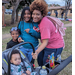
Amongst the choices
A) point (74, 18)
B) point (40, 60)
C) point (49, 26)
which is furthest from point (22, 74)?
point (74, 18)

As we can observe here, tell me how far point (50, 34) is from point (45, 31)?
0.20 meters

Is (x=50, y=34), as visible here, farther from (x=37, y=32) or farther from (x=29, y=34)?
(x=29, y=34)

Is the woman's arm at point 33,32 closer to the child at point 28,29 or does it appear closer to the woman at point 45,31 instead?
the child at point 28,29

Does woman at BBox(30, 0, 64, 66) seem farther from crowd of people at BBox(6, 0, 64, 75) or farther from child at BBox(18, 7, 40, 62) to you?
child at BBox(18, 7, 40, 62)

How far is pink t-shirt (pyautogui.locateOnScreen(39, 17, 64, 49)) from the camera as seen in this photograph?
5.62 feet

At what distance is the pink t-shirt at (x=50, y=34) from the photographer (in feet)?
5.62

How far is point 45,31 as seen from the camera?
171 cm

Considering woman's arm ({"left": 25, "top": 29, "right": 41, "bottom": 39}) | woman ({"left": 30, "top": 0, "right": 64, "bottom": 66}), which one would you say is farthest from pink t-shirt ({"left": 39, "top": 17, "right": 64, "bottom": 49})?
woman's arm ({"left": 25, "top": 29, "right": 41, "bottom": 39})

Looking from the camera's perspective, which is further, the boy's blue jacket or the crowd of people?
the boy's blue jacket

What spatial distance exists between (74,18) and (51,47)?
1050mm

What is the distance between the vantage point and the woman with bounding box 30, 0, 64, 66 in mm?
1730

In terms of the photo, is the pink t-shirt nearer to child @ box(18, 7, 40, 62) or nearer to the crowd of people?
the crowd of people

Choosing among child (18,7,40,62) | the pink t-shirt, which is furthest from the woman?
child (18,7,40,62)

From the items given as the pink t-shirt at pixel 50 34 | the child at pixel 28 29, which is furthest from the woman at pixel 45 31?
the child at pixel 28 29
